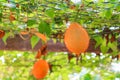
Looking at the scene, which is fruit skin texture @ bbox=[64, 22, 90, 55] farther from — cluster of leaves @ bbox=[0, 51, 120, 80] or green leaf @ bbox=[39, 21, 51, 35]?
cluster of leaves @ bbox=[0, 51, 120, 80]

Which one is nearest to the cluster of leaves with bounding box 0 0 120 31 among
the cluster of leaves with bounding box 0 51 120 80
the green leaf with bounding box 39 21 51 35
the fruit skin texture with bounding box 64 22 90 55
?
the green leaf with bounding box 39 21 51 35

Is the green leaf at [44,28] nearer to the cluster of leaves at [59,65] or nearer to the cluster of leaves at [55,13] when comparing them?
the cluster of leaves at [55,13]

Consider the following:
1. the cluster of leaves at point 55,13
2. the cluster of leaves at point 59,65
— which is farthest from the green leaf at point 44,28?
the cluster of leaves at point 59,65

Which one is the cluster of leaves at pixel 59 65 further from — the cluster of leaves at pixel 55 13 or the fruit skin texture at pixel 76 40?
the fruit skin texture at pixel 76 40

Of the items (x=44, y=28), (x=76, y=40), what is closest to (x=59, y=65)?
(x=44, y=28)

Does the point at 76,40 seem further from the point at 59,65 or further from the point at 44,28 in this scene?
the point at 59,65

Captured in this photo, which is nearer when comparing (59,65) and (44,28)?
(44,28)

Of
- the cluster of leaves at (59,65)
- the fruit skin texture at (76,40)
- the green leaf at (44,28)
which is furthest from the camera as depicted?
the cluster of leaves at (59,65)

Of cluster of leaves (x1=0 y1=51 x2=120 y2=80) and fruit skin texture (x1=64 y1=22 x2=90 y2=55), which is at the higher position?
fruit skin texture (x1=64 y1=22 x2=90 y2=55)

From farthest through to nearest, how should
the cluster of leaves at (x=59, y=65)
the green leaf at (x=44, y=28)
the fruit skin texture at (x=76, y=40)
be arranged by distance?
the cluster of leaves at (x=59, y=65)
the green leaf at (x=44, y=28)
the fruit skin texture at (x=76, y=40)

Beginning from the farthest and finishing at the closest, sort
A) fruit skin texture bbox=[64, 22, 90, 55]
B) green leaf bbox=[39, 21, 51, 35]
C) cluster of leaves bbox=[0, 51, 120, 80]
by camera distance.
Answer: cluster of leaves bbox=[0, 51, 120, 80] < green leaf bbox=[39, 21, 51, 35] < fruit skin texture bbox=[64, 22, 90, 55]

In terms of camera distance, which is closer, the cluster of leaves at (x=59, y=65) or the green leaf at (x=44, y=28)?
the green leaf at (x=44, y=28)

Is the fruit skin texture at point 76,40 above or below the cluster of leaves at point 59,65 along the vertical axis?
above

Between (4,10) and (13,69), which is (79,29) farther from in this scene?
(13,69)
